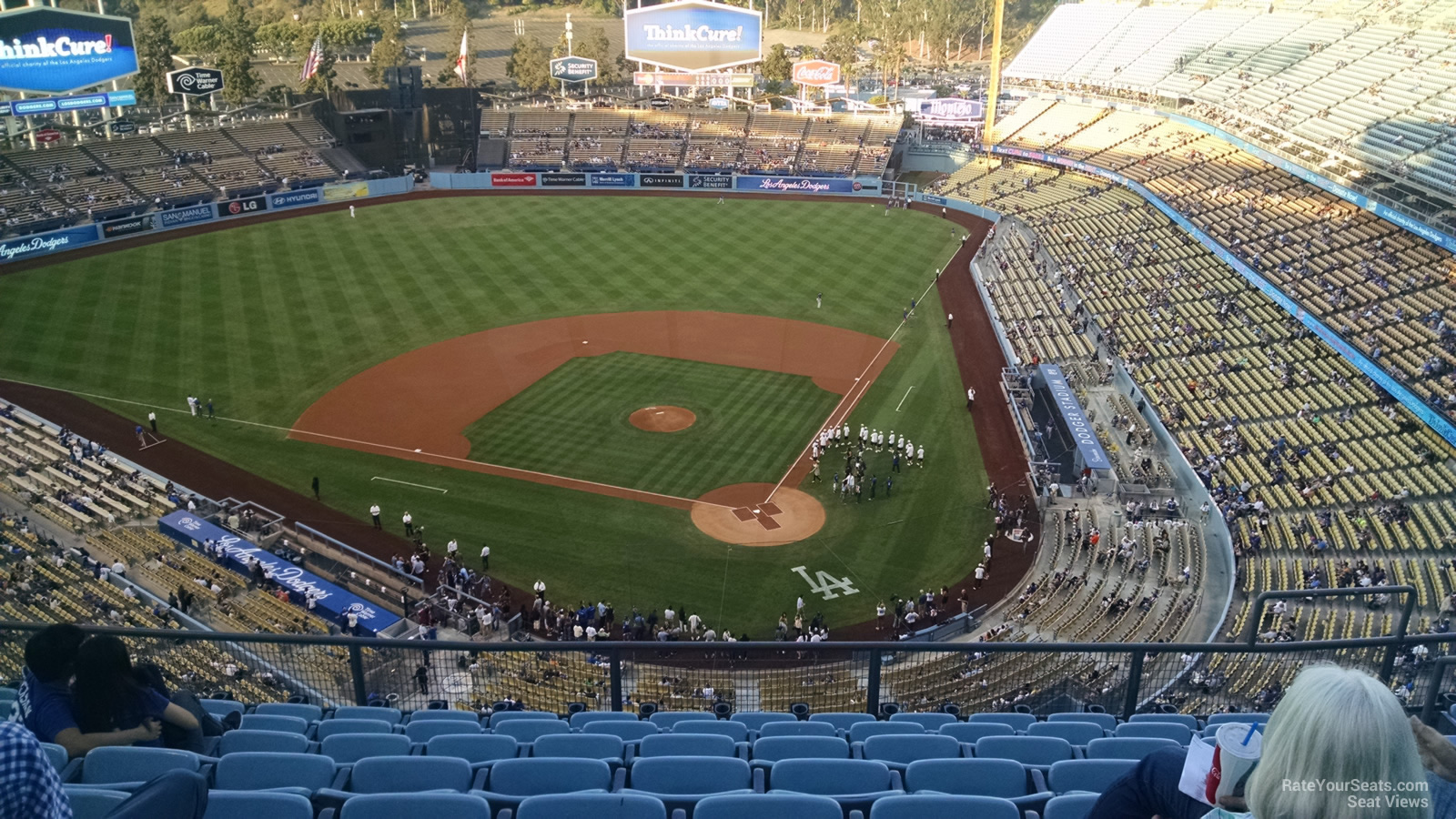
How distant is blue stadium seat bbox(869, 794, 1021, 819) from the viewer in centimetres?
529

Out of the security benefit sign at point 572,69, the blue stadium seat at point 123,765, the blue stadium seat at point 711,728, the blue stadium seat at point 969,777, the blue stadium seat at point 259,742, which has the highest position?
the security benefit sign at point 572,69

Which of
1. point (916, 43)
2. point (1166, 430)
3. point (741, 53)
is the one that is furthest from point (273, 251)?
point (916, 43)

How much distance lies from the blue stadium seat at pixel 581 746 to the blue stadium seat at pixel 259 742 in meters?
1.69

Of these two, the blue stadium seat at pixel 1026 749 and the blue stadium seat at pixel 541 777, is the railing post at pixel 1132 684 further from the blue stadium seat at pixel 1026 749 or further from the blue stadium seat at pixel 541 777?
the blue stadium seat at pixel 541 777

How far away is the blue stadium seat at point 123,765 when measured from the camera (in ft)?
19.6

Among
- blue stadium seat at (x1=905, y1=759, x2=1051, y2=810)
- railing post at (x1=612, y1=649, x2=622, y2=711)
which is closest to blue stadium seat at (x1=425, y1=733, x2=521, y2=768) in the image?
railing post at (x1=612, y1=649, x2=622, y2=711)

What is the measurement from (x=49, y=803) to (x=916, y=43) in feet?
503

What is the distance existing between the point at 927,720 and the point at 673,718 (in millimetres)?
2404

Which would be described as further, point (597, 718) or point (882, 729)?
point (597, 718)

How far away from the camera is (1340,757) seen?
301 cm

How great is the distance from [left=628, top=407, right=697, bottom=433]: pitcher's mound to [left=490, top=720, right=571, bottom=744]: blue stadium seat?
26029 millimetres

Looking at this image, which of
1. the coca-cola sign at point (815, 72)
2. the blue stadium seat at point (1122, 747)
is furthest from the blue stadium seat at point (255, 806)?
the coca-cola sign at point (815, 72)

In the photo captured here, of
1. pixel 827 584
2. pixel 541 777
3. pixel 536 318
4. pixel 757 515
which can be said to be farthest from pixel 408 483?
pixel 541 777

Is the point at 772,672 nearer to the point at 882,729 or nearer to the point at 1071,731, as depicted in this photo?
the point at 882,729
